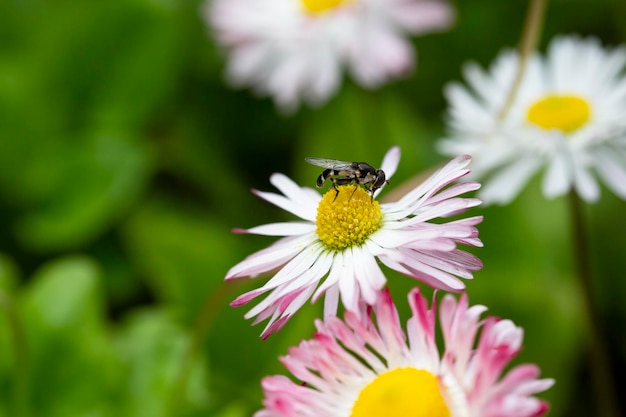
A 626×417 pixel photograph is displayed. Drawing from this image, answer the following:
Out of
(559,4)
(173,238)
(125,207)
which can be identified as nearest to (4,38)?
(125,207)

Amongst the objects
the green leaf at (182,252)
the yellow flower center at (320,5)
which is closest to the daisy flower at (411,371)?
the green leaf at (182,252)

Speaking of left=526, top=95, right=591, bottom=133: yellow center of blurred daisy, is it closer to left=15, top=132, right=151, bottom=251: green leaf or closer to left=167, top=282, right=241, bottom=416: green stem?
left=167, top=282, right=241, bottom=416: green stem

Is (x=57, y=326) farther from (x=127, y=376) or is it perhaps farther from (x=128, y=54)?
(x=128, y=54)

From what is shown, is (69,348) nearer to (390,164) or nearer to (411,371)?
(390,164)

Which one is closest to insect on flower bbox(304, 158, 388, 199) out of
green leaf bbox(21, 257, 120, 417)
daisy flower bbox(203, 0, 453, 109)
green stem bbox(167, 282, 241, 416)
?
green stem bbox(167, 282, 241, 416)

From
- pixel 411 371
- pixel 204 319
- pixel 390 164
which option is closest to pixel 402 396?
pixel 411 371
